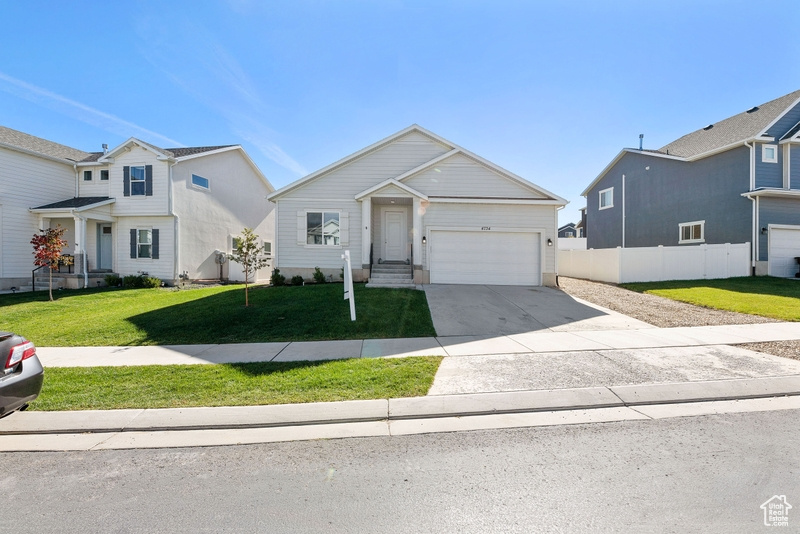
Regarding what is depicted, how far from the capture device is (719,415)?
4.06 meters

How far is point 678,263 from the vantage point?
51.0 ft

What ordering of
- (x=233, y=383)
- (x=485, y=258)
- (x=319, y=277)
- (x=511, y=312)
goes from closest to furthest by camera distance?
1. (x=233, y=383)
2. (x=511, y=312)
3. (x=485, y=258)
4. (x=319, y=277)

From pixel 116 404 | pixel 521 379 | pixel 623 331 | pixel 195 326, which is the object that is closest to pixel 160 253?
pixel 195 326

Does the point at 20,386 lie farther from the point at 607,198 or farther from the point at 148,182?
the point at 607,198

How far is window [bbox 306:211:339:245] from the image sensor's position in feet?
48.4

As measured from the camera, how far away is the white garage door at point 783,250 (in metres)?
15.9

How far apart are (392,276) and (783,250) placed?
60.0 feet

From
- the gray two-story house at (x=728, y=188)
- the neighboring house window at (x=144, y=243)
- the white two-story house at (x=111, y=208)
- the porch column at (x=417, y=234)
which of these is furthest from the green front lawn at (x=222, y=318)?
the gray two-story house at (x=728, y=188)

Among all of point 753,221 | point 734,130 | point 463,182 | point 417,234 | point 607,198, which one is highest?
point 734,130

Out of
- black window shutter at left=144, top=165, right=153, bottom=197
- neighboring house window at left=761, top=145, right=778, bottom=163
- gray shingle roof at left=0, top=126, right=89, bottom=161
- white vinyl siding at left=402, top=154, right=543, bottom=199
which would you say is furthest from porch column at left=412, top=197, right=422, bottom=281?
gray shingle roof at left=0, top=126, right=89, bottom=161

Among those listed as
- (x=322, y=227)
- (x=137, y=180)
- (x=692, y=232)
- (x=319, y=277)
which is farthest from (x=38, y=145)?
(x=692, y=232)

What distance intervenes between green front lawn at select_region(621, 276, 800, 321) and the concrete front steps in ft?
29.5

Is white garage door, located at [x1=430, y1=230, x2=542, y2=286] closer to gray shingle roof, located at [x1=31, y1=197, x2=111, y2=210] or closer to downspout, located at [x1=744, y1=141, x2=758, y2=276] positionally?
downspout, located at [x1=744, y1=141, x2=758, y2=276]

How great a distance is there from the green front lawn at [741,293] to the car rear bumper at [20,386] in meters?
14.5
